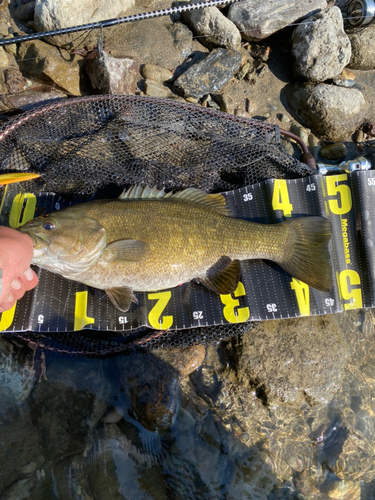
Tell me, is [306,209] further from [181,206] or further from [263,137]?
[181,206]

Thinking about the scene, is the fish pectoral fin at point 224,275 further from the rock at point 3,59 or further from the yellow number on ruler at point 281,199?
the rock at point 3,59

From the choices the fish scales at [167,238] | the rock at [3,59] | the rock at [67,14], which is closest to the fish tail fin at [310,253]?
the fish scales at [167,238]

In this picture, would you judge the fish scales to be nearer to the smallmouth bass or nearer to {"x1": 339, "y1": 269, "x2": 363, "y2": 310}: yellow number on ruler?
the smallmouth bass

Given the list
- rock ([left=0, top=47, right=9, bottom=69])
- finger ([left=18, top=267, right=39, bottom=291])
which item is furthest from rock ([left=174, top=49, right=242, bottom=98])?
finger ([left=18, top=267, right=39, bottom=291])

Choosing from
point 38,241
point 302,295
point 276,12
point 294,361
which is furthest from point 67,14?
point 294,361

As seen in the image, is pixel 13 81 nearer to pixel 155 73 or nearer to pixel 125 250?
pixel 155 73

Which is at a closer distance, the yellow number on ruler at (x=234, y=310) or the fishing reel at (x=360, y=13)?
the yellow number on ruler at (x=234, y=310)
